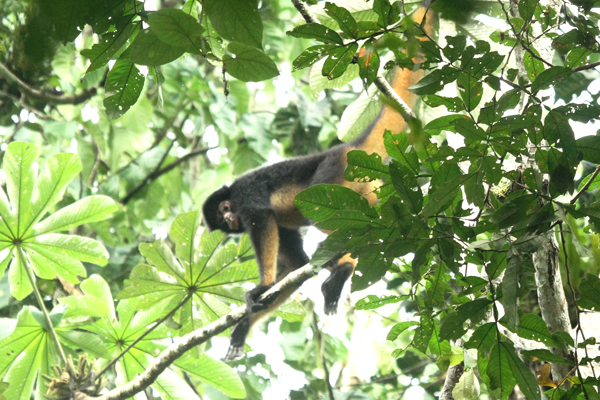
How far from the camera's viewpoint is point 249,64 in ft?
4.63

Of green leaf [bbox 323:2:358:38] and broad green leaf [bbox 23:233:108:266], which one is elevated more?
broad green leaf [bbox 23:233:108:266]

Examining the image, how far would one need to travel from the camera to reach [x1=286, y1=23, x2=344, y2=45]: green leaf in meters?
1.53

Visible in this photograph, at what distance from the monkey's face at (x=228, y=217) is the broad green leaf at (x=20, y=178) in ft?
5.88

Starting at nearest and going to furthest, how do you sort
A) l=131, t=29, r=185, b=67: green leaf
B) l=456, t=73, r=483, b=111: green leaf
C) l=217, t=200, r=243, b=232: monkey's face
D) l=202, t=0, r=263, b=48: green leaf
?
1. l=202, t=0, r=263, b=48: green leaf
2. l=131, t=29, r=185, b=67: green leaf
3. l=456, t=73, r=483, b=111: green leaf
4. l=217, t=200, r=243, b=232: monkey's face

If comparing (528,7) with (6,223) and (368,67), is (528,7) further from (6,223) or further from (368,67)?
(6,223)

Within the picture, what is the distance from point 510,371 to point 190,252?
2.46 metres

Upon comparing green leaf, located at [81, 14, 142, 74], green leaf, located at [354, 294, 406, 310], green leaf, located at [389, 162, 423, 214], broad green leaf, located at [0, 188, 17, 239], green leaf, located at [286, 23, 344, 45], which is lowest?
green leaf, located at [354, 294, 406, 310]

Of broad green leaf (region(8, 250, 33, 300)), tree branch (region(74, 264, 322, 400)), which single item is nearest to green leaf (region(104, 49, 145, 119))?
tree branch (region(74, 264, 322, 400))

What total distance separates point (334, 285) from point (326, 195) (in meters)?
2.48

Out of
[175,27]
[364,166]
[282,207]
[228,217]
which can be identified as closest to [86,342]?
[228,217]

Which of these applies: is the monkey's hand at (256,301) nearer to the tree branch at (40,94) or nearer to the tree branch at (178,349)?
the tree branch at (178,349)

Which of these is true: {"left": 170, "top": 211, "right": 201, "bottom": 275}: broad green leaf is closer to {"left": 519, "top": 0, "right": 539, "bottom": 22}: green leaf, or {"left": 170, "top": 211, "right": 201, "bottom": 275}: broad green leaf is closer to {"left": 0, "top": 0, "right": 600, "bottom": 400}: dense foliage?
{"left": 0, "top": 0, "right": 600, "bottom": 400}: dense foliage

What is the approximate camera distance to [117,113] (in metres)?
1.80

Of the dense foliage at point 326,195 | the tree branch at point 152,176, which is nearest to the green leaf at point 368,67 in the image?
the dense foliage at point 326,195
